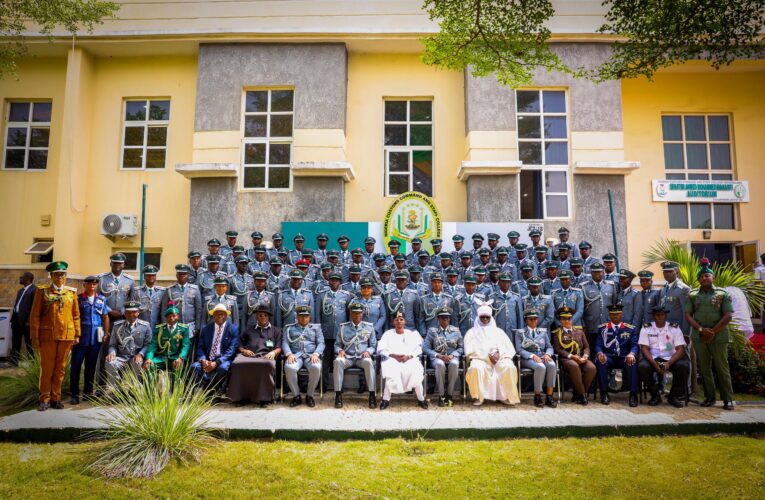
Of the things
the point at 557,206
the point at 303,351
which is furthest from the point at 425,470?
the point at 557,206

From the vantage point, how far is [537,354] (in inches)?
300

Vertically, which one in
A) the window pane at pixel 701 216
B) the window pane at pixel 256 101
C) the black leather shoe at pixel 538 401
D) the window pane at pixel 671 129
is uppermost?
the window pane at pixel 256 101

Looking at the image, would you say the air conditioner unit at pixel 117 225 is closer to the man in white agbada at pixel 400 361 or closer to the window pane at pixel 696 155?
the man in white agbada at pixel 400 361

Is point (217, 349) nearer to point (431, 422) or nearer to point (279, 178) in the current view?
point (431, 422)

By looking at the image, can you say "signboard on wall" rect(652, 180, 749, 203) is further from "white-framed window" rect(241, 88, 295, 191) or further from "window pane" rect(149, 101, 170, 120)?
"window pane" rect(149, 101, 170, 120)

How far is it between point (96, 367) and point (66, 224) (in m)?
6.35

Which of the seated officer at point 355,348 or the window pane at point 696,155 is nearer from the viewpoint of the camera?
the seated officer at point 355,348

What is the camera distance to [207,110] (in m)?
12.5

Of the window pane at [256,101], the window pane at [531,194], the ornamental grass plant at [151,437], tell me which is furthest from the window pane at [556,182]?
the ornamental grass plant at [151,437]

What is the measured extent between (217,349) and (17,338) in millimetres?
6071

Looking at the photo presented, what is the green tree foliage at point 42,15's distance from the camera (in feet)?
32.4

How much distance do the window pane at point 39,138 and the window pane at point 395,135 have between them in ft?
29.4

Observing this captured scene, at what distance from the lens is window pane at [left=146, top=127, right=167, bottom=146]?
1336cm

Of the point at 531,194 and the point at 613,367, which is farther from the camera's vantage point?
the point at 531,194
